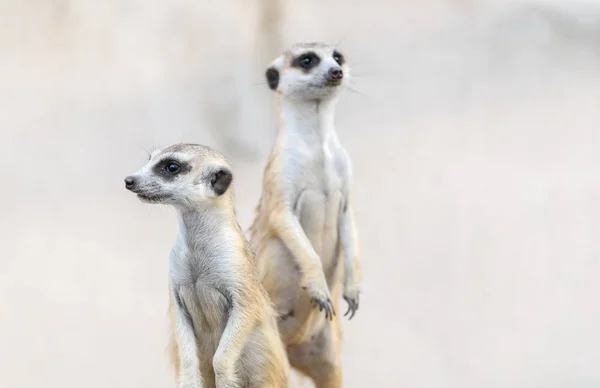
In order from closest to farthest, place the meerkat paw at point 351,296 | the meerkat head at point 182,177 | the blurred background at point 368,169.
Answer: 1. the meerkat head at point 182,177
2. the meerkat paw at point 351,296
3. the blurred background at point 368,169

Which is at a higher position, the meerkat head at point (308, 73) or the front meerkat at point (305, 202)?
the meerkat head at point (308, 73)

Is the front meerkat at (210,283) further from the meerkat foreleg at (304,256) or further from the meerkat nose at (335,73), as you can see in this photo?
the meerkat nose at (335,73)

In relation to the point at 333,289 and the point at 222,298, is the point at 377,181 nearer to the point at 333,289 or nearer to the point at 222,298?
the point at 333,289

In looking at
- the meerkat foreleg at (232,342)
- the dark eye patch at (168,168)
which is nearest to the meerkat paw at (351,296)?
the meerkat foreleg at (232,342)

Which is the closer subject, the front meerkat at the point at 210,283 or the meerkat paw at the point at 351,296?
the front meerkat at the point at 210,283

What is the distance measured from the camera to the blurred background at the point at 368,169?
2.89m

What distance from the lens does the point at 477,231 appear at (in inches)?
126

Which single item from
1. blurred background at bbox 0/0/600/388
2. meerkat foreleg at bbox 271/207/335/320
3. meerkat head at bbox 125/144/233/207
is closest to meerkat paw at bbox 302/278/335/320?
meerkat foreleg at bbox 271/207/335/320

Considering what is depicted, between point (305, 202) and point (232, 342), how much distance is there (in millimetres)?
507

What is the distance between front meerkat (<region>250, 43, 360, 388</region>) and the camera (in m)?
2.01

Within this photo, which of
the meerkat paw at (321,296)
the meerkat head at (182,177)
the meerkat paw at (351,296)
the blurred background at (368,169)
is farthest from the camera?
the blurred background at (368,169)

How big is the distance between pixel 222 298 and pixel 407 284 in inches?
62.2

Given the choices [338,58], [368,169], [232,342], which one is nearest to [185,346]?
[232,342]

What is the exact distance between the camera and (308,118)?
2.06 metres
